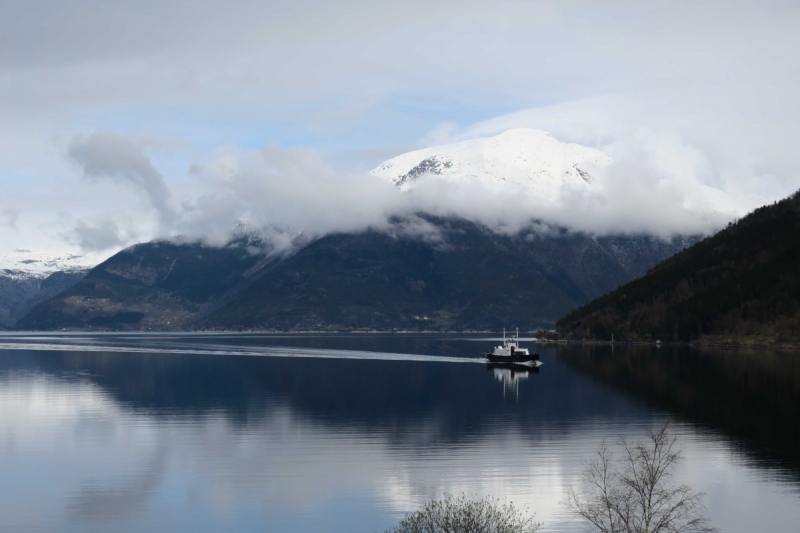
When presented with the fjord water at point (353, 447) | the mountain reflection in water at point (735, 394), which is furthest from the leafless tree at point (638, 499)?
the mountain reflection in water at point (735, 394)

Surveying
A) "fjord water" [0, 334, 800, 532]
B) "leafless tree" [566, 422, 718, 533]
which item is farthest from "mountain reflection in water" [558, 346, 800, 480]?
"leafless tree" [566, 422, 718, 533]

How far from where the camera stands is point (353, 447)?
290ft

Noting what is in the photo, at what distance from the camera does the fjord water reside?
61906 millimetres

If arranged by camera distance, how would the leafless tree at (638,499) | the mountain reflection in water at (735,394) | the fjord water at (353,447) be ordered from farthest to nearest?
the mountain reflection in water at (735,394) < the fjord water at (353,447) < the leafless tree at (638,499)

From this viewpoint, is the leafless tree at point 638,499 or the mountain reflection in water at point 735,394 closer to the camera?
the leafless tree at point 638,499

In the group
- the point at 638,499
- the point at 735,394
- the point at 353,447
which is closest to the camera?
the point at 638,499

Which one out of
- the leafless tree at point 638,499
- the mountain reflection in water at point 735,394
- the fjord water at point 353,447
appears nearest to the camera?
the leafless tree at point 638,499

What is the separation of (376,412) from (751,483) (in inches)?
2304

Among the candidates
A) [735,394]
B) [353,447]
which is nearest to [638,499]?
[353,447]

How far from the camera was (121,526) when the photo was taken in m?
57.8

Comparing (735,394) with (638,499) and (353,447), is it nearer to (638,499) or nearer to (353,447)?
(353,447)

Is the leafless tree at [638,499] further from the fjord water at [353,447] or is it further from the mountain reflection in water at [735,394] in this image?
the mountain reflection in water at [735,394]

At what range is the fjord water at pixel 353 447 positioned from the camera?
61906mm

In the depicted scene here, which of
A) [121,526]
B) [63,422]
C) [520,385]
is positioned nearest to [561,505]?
[121,526]
